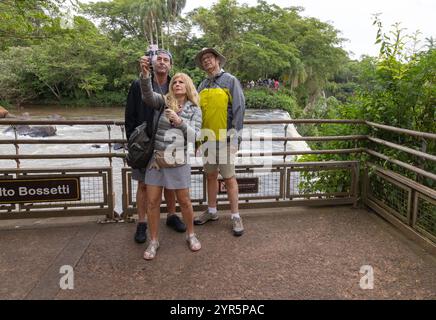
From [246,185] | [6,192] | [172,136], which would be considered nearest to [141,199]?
[172,136]

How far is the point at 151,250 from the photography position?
3.02 metres

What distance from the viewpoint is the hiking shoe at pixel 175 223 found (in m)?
3.55

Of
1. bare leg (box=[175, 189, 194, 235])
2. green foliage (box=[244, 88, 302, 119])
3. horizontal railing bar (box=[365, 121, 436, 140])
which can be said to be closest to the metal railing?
horizontal railing bar (box=[365, 121, 436, 140])

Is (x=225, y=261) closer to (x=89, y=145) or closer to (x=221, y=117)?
(x=221, y=117)

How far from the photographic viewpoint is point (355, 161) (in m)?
4.14

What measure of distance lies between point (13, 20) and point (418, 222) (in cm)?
473

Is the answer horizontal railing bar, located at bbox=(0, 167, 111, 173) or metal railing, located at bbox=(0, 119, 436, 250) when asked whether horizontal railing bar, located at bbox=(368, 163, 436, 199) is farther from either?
horizontal railing bar, located at bbox=(0, 167, 111, 173)

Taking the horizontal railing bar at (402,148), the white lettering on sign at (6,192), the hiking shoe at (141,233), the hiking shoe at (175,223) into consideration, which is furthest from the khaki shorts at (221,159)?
the white lettering on sign at (6,192)

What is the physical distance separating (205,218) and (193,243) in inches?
24.5

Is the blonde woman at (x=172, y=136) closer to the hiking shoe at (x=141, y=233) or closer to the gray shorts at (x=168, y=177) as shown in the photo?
the gray shorts at (x=168, y=177)

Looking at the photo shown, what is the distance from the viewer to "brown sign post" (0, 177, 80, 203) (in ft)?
11.8

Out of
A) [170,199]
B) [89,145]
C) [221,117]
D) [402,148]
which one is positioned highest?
[221,117]

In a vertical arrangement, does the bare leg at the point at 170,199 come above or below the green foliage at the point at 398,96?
below

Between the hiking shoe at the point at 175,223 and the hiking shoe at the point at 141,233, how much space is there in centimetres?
33
